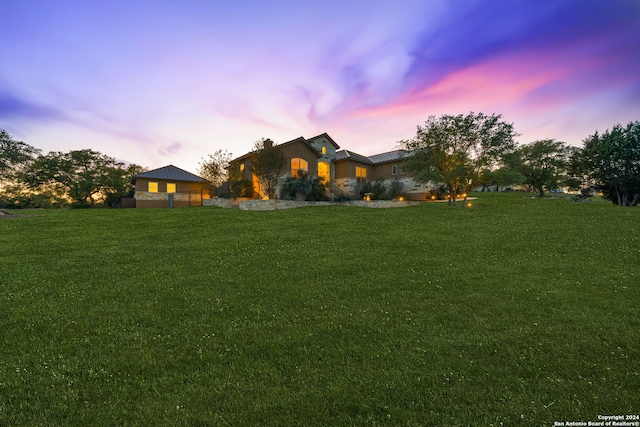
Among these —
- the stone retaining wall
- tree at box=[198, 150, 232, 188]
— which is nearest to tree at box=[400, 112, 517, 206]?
the stone retaining wall

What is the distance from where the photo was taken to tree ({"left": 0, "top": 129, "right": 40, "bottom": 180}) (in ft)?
95.9

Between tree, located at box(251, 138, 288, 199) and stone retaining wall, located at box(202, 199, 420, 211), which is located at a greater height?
tree, located at box(251, 138, 288, 199)

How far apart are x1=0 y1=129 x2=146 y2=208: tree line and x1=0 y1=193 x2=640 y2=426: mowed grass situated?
31851 millimetres

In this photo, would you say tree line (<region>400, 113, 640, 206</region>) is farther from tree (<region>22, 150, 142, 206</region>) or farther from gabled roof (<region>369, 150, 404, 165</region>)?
tree (<region>22, 150, 142, 206</region>)

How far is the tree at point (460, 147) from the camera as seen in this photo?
930 inches

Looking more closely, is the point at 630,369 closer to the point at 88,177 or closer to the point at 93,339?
the point at 93,339

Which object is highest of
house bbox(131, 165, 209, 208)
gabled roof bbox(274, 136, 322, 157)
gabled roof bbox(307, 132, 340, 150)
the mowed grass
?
gabled roof bbox(307, 132, 340, 150)

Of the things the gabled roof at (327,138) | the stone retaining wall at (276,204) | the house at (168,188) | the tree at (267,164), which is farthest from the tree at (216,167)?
the gabled roof at (327,138)

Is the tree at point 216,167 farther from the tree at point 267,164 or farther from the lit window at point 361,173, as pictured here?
the lit window at point 361,173

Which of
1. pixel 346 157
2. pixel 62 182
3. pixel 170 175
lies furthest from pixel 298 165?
pixel 62 182

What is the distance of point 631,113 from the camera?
25797mm

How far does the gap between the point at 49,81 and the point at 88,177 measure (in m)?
16.0

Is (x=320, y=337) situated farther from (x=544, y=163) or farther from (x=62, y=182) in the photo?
(x=544, y=163)

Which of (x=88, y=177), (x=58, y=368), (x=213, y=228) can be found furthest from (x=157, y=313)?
(x=88, y=177)
